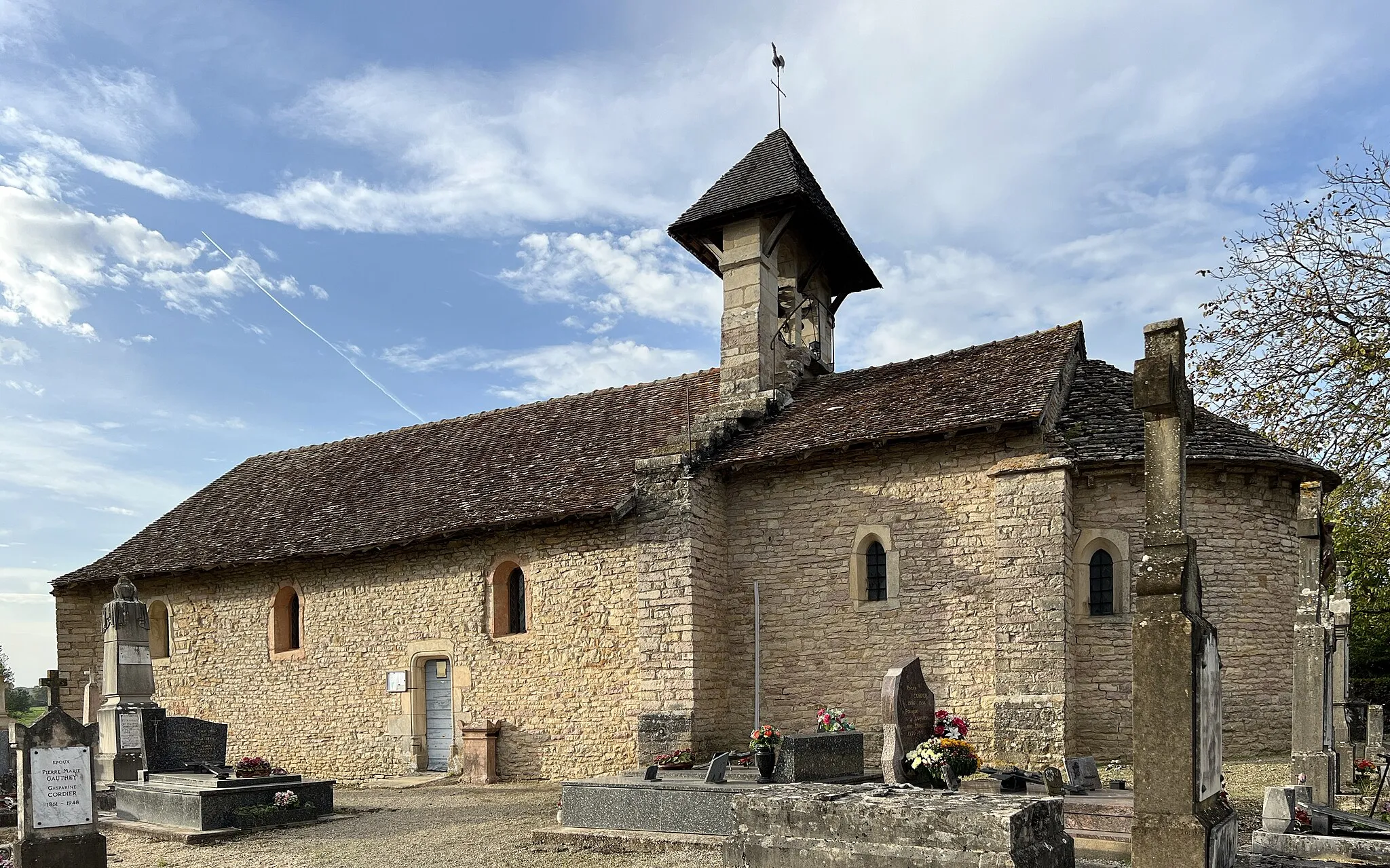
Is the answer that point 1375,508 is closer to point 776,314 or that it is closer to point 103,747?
point 776,314

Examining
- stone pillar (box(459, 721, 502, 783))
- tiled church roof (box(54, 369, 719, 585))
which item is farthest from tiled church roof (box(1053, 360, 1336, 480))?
stone pillar (box(459, 721, 502, 783))

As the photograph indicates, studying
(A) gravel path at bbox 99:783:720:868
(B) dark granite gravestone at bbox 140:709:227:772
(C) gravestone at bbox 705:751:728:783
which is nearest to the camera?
(A) gravel path at bbox 99:783:720:868

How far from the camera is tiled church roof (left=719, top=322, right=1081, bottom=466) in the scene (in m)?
14.8

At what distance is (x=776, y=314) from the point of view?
19.0 m

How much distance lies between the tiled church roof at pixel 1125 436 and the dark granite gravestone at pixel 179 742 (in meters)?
12.9

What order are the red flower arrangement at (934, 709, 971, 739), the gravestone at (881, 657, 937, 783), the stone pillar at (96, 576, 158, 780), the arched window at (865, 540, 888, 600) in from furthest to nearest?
the arched window at (865, 540, 888, 600), the stone pillar at (96, 576, 158, 780), the red flower arrangement at (934, 709, 971, 739), the gravestone at (881, 657, 937, 783)

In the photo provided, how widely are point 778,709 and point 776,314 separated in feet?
23.1

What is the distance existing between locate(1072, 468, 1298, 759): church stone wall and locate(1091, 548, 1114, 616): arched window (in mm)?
254

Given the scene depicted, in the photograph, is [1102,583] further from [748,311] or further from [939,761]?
[748,311]

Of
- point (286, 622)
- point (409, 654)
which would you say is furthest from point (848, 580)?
point (286, 622)

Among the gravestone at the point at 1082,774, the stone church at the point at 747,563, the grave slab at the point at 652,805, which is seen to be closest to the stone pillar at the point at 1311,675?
the gravestone at the point at 1082,774

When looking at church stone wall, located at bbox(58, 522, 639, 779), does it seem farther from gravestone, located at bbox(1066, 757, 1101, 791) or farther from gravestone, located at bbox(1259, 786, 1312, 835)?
gravestone, located at bbox(1259, 786, 1312, 835)

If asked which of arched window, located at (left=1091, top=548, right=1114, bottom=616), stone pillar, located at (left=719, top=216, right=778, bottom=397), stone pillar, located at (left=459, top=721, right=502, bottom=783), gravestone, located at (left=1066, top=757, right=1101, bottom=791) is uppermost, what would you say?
stone pillar, located at (left=719, top=216, right=778, bottom=397)

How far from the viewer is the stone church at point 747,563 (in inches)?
567
